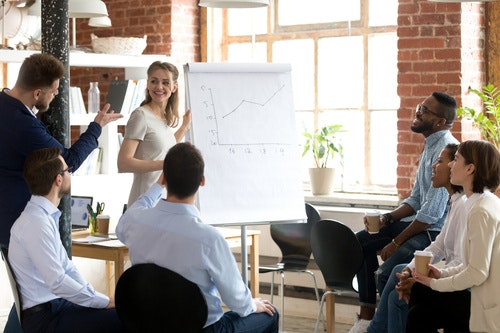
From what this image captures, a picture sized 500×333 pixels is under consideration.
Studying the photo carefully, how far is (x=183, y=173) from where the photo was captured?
11.2 feet

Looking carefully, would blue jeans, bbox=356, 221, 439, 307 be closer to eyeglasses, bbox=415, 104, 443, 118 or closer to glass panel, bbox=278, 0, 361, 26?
eyeglasses, bbox=415, 104, 443, 118

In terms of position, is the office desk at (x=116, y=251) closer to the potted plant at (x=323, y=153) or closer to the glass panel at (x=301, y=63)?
the potted plant at (x=323, y=153)

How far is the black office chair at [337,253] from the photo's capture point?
198 inches

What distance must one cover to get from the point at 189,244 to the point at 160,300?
0.76ft

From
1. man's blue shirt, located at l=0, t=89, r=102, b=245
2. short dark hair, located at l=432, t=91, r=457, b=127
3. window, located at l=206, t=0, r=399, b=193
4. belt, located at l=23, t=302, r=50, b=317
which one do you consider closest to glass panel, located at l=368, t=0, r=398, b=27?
window, located at l=206, t=0, r=399, b=193

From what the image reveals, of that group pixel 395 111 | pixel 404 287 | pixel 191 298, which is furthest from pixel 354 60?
pixel 191 298

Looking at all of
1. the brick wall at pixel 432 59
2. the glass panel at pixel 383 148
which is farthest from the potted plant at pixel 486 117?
the glass panel at pixel 383 148

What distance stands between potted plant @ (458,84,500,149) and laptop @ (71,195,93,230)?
238cm

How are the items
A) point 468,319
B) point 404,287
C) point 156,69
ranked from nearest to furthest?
point 468,319
point 404,287
point 156,69

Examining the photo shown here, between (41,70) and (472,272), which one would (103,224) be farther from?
(472,272)

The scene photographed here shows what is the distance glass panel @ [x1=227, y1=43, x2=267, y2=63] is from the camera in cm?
752

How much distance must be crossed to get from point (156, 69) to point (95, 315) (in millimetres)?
1570

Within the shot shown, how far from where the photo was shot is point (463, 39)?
596 centimetres

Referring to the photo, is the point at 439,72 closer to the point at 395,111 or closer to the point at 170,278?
→ the point at 395,111
